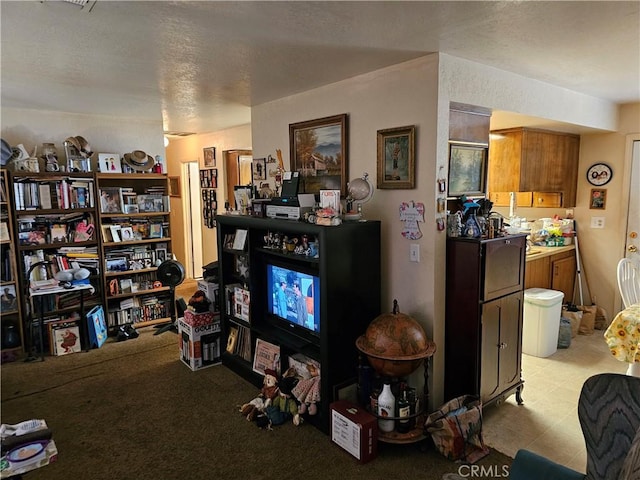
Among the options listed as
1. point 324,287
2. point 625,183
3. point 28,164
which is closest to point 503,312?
point 324,287

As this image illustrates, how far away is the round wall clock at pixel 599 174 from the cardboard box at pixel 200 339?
4.33 m

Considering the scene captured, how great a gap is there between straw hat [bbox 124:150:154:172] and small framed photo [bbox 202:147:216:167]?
54.4 inches

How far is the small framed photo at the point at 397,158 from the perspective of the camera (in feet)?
8.87

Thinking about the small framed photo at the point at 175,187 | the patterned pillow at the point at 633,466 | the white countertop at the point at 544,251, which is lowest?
the white countertop at the point at 544,251

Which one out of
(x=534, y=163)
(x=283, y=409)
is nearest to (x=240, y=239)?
(x=283, y=409)

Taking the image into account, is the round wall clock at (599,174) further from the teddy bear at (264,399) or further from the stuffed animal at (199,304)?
the stuffed animal at (199,304)

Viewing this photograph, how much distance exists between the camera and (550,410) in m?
3.00

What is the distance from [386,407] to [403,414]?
0.11m

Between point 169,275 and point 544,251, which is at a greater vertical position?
point 544,251

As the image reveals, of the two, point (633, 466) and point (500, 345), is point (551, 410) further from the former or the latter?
point (633, 466)

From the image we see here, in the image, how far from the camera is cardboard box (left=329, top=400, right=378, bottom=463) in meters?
2.42

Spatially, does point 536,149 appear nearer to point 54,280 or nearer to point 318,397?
point 318,397

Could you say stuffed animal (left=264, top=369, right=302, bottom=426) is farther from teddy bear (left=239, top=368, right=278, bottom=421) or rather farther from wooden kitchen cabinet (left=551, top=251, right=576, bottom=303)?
wooden kitchen cabinet (left=551, top=251, right=576, bottom=303)

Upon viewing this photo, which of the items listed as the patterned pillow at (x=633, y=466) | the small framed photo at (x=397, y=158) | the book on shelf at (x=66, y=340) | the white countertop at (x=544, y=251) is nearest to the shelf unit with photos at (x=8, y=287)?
the book on shelf at (x=66, y=340)
